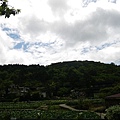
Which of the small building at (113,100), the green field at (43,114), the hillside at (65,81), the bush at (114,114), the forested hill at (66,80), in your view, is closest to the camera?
the bush at (114,114)

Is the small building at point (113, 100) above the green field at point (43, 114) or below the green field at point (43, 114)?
above

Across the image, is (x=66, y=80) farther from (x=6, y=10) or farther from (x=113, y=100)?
(x=6, y=10)

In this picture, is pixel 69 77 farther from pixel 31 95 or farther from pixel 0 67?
pixel 0 67

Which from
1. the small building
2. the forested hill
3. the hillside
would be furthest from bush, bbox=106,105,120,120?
the forested hill

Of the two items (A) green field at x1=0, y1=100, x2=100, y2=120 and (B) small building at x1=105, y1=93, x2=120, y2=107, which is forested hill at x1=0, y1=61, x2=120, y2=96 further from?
(B) small building at x1=105, y1=93, x2=120, y2=107

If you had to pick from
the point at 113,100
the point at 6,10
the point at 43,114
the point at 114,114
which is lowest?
the point at 43,114

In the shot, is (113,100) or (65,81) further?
(65,81)

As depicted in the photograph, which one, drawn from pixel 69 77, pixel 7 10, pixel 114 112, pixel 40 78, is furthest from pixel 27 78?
pixel 7 10

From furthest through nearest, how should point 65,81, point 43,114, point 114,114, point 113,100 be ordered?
point 65,81 → point 113,100 → point 43,114 → point 114,114

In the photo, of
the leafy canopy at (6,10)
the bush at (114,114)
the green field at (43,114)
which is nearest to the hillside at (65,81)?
the green field at (43,114)

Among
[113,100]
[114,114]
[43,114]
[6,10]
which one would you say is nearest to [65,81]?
[113,100]

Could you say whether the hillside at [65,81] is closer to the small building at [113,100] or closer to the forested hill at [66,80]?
the forested hill at [66,80]

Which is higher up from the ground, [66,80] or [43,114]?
[66,80]

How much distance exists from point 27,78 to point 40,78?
4.03m
